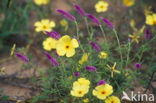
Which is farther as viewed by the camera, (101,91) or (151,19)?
(151,19)

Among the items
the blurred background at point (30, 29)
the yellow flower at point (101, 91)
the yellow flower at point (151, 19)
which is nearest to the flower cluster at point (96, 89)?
the yellow flower at point (101, 91)

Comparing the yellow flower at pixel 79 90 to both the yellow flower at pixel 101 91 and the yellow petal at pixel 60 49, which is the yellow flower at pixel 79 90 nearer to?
the yellow flower at pixel 101 91

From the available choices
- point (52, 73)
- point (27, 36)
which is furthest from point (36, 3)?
point (52, 73)

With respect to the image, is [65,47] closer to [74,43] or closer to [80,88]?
[74,43]

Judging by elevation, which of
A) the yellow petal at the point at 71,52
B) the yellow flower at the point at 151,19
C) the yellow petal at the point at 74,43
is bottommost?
the yellow petal at the point at 71,52

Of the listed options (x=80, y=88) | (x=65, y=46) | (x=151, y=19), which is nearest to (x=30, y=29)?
(x=151, y=19)

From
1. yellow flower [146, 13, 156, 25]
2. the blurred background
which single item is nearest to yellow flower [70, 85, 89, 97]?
the blurred background

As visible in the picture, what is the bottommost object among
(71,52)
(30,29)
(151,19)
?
(71,52)

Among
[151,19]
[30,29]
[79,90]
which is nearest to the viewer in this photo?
[79,90]

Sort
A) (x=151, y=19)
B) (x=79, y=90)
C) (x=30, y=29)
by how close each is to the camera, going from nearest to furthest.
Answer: (x=79, y=90) < (x=151, y=19) < (x=30, y=29)

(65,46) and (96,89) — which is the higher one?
(65,46)

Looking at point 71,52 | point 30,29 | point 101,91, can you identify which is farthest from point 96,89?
point 30,29

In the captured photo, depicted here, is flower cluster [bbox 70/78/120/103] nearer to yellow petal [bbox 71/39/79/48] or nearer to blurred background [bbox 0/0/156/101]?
yellow petal [bbox 71/39/79/48]
